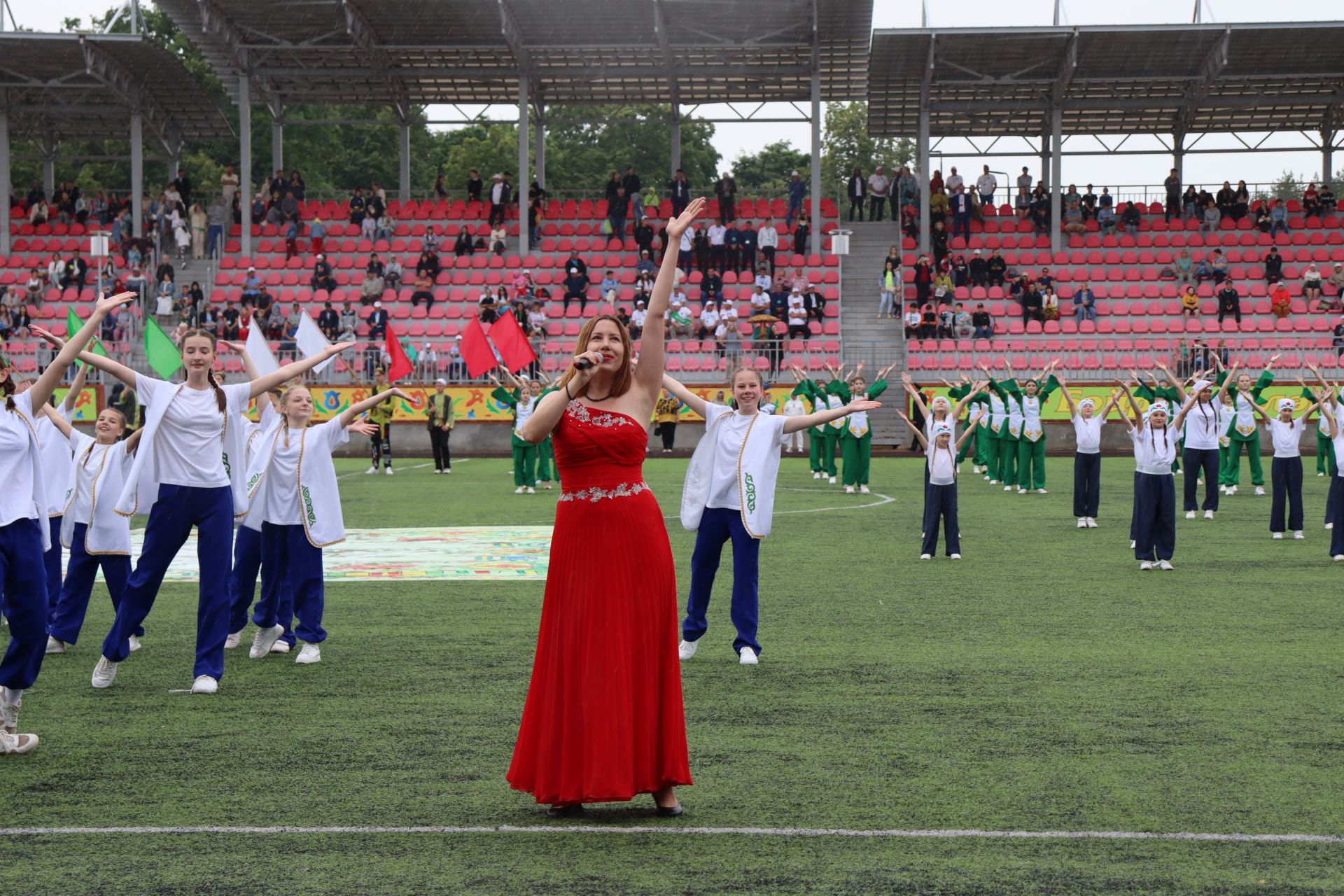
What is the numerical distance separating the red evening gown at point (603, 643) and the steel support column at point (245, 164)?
3587 centimetres

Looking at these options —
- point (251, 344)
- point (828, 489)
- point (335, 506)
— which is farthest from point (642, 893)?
point (828, 489)

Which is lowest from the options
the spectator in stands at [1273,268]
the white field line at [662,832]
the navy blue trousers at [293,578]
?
the white field line at [662,832]

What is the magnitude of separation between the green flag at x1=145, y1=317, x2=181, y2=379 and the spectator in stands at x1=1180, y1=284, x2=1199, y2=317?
87.9 ft

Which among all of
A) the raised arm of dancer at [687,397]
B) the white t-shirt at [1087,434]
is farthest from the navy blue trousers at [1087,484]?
the raised arm of dancer at [687,397]

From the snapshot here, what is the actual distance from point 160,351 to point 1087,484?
11.3 meters

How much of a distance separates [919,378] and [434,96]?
657 inches

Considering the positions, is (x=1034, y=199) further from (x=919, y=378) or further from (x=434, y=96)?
(x=434, y=96)

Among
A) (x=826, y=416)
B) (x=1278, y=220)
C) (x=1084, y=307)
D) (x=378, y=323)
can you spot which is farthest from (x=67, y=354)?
(x=1278, y=220)

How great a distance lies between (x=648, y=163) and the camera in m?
73.6

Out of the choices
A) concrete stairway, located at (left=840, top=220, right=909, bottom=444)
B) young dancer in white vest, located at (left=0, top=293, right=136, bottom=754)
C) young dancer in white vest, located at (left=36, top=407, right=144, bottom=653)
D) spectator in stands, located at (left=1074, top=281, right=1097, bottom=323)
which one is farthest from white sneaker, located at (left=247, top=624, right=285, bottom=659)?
spectator in stands, located at (left=1074, top=281, right=1097, bottom=323)

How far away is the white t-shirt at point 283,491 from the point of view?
964 centimetres

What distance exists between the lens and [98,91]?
140 feet

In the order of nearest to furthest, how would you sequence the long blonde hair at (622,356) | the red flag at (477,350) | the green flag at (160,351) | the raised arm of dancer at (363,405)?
the long blonde hair at (622,356)
the raised arm of dancer at (363,405)
the green flag at (160,351)
the red flag at (477,350)

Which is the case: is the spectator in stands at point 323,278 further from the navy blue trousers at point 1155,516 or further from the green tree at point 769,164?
the green tree at point 769,164
